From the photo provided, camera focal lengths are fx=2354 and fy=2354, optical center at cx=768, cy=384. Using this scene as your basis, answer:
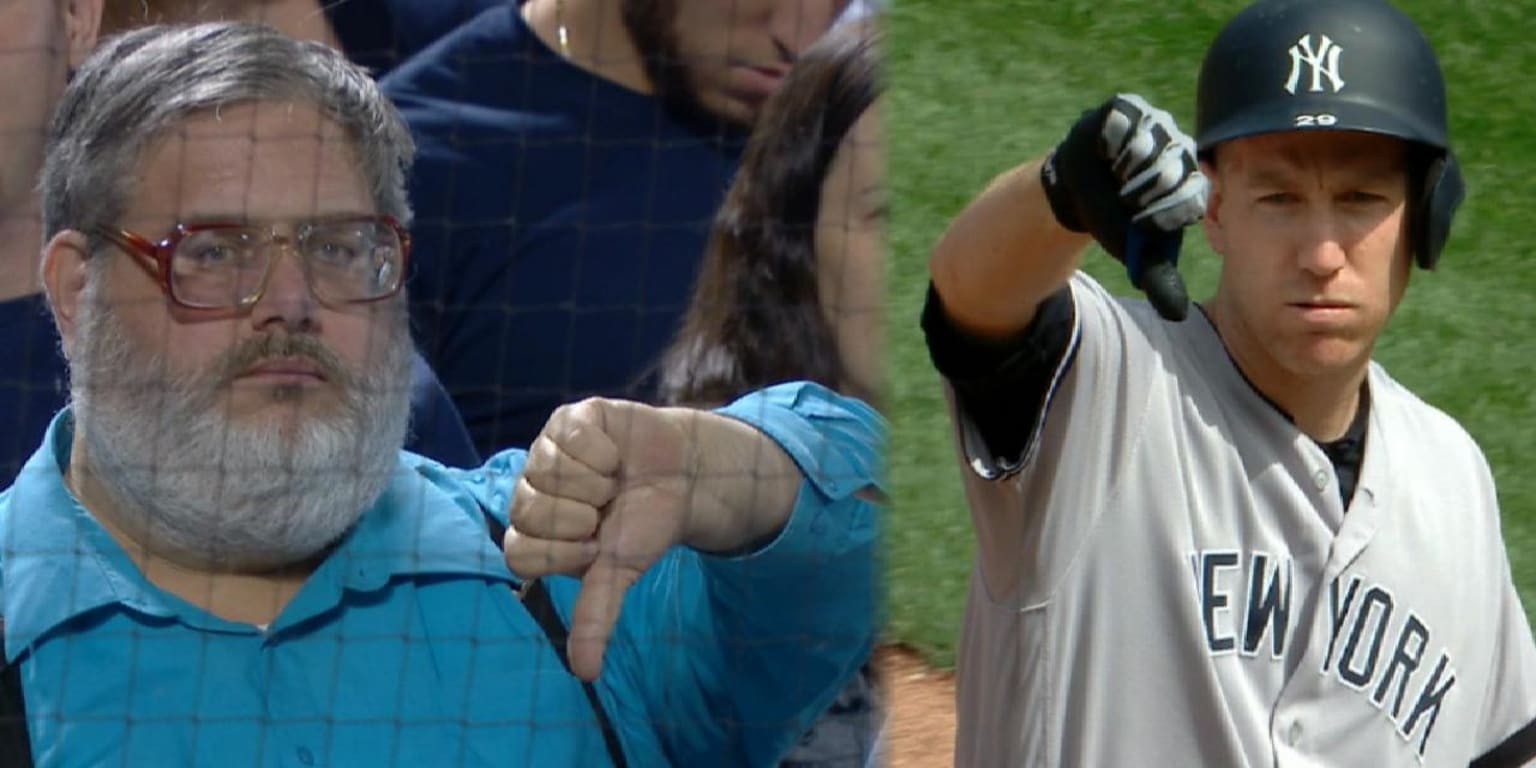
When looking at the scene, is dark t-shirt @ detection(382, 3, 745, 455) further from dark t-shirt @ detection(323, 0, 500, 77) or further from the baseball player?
the baseball player

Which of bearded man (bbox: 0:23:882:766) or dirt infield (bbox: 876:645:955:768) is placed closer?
bearded man (bbox: 0:23:882:766)

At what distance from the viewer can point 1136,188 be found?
171cm

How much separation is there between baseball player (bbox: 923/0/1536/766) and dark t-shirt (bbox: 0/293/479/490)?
0.97 metres

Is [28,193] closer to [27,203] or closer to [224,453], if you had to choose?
[27,203]

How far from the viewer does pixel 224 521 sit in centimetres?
286

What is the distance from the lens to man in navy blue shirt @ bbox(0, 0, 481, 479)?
278 cm

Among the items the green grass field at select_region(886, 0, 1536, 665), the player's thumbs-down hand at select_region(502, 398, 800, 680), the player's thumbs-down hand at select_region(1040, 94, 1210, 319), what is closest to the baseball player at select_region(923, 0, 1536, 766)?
the player's thumbs-down hand at select_region(1040, 94, 1210, 319)

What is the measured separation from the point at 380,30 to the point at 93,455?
625 mm

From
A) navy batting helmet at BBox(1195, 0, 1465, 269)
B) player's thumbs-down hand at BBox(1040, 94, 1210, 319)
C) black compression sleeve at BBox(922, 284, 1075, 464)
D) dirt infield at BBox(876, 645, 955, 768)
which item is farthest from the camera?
dirt infield at BBox(876, 645, 955, 768)

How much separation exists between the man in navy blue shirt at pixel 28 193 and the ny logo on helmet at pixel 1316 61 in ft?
4.05

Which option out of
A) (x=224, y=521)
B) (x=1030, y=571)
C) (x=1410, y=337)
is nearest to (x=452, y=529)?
(x=224, y=521)

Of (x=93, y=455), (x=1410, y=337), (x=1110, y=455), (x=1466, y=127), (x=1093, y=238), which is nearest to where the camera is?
(x=1093, y=238)

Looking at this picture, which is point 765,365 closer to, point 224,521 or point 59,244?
point 224,521

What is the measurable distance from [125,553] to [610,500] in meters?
0.58
